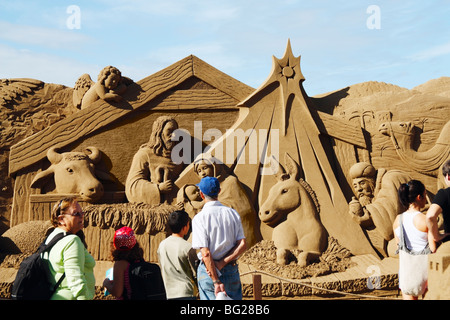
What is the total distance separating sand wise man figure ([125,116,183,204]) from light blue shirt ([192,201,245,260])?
143 inches

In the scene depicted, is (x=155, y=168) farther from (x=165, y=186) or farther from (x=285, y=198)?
(x=285, y=198)

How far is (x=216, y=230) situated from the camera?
400 centimetres

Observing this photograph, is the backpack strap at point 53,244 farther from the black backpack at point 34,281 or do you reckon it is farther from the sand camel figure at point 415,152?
the sand camel figure at point 415,152

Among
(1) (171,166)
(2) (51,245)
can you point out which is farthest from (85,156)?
(2) (51,245)

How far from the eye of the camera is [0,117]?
27.0 ft

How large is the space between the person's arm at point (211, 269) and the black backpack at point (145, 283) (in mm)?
364

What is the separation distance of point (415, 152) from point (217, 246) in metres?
5.25

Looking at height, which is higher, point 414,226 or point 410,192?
point 410,192

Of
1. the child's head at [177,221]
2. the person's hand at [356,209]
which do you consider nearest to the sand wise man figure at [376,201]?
the person's hand at [356,209]

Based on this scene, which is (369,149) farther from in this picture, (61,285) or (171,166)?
(61,285)

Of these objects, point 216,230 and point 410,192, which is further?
point 410,192

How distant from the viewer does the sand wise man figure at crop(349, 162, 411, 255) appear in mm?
7742

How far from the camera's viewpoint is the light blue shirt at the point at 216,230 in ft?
13.0

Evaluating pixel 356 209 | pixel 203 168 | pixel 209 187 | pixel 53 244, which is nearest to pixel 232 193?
pixel 203 168
